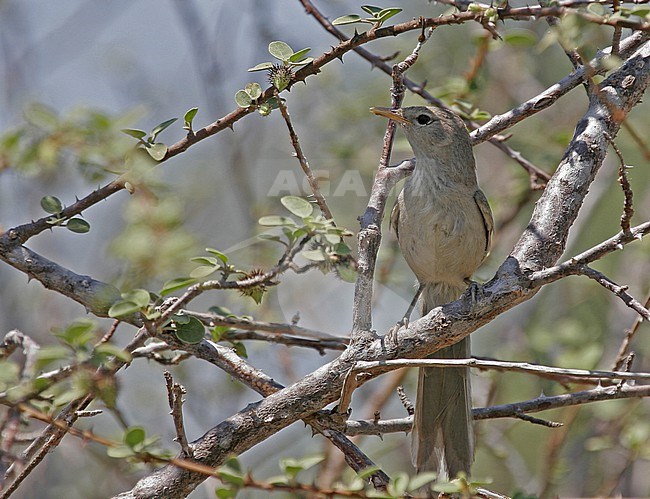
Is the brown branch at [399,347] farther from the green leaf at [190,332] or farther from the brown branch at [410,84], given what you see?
the brown branch at [410,84]

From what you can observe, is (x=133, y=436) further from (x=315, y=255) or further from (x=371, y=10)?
(x=371, y=10)

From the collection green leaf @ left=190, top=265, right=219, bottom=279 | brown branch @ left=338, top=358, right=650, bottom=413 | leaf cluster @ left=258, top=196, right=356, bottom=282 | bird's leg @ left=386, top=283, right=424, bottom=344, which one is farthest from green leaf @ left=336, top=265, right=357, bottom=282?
green leaf @ left=190, top=265, right=219, bottom=279

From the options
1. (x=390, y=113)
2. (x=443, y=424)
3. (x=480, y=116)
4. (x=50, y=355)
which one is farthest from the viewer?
(x=480, y=116)

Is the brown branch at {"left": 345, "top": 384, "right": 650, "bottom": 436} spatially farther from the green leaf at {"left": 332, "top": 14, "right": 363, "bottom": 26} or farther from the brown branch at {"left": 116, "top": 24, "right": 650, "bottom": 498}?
the green leaf at {"left": 332, "top": 14, "right": 363, "bottom": 26}

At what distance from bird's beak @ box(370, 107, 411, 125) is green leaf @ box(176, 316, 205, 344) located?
1.19m

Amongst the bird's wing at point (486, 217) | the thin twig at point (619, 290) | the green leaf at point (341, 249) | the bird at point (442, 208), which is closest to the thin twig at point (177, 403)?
the green leaf at point (341, 249)

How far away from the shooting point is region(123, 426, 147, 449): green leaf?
175 cm

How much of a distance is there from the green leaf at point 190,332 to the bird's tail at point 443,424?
0.96 meters

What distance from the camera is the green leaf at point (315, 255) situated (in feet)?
8.18

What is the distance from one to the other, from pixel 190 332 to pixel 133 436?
1.63 feet

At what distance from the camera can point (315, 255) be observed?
251 centimetres

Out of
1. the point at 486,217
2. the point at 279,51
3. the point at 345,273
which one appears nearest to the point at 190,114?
the point at 279,51

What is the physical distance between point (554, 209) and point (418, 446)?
0.99 meters

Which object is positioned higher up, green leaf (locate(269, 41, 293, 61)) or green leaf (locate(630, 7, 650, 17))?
green leaf (locate(269, 41, 293, 61))
